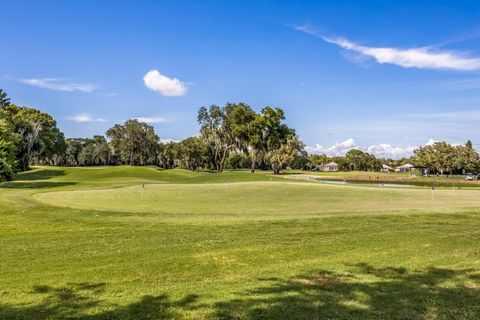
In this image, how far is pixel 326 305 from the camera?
5.97 meters

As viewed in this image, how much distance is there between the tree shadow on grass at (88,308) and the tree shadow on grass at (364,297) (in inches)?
32.5

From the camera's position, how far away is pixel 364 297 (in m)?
6.37

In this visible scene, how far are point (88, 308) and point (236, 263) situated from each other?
3.87 metres

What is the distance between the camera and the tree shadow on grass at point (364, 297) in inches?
220

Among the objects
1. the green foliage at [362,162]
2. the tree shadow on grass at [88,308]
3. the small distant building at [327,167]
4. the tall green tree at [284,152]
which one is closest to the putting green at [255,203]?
the tree shadow on grass at [88,308]

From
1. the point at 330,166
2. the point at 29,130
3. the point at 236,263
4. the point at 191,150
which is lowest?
the point at 236,263

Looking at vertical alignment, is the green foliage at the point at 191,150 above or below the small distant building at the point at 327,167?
above

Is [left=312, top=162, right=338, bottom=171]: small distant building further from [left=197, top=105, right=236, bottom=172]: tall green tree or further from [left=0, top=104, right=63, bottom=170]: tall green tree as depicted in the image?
[left=0, top=104, right=63, bottom=170]: tall green tree

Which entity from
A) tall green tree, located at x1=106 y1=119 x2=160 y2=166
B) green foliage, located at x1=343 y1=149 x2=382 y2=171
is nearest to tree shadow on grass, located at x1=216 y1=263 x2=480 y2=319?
tall green tree, located at x1=106 y1=119 x2=160 y2=166

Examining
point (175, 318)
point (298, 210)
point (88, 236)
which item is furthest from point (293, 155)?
point (175, 318)

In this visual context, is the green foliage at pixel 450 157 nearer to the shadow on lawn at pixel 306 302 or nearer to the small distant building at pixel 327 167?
the small distant building at pixel 327 167

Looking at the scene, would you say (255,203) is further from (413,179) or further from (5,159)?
(413,179)

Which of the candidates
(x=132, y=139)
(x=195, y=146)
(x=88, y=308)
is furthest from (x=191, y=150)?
(x=88, y=308)

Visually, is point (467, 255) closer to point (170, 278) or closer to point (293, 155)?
point (170, 278)
